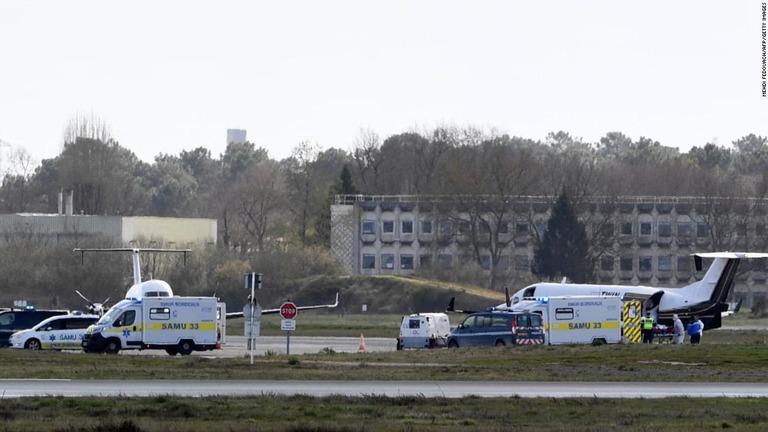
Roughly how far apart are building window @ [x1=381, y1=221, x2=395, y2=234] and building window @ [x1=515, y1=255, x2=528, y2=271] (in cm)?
1221

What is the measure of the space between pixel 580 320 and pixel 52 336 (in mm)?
22286

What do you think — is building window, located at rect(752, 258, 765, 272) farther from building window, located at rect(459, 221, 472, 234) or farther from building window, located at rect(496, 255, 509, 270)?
building window, located at rect(459, 221, 472, 234)

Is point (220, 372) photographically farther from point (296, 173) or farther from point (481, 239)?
point (296, 173)

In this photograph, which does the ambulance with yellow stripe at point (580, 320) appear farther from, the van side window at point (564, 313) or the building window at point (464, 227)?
the building window at point (464, 227)

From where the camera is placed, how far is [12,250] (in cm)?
11425

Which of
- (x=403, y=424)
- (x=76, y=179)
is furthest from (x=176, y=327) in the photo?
(x=76, y=179)

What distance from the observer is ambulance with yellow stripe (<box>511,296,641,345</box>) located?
59688mm

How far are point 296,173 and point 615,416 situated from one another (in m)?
129

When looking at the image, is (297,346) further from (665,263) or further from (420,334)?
(665,263)

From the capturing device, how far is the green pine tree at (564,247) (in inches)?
4872

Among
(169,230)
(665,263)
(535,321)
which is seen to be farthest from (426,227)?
(535,321)

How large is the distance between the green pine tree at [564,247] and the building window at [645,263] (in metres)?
8.15

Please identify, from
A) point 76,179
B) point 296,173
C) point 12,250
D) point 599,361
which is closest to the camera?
point 599,361

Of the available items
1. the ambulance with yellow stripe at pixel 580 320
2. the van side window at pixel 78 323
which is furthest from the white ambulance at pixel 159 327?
the ambulance with yellow stripe at pixel 580 320
